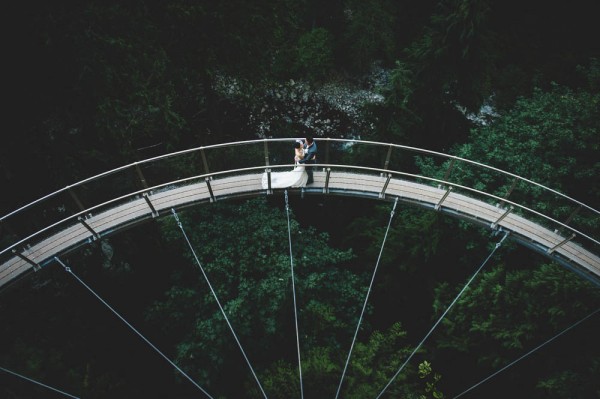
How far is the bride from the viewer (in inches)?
494

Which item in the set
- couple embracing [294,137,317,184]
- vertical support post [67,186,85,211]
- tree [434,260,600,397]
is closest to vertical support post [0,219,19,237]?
vertical support post [67,186,85,211]

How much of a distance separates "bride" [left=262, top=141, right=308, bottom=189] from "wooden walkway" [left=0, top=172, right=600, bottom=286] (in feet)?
1.00

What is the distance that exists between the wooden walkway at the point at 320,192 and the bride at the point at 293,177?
0.30 meters

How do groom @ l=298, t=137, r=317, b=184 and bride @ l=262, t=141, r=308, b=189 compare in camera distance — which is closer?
groom @ l=298, t=137, r=317, b=184

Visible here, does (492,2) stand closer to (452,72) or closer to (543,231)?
(452,72)

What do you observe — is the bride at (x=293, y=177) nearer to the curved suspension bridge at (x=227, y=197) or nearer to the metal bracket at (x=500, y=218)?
the curved suspension bridge at (x=227, y=197)

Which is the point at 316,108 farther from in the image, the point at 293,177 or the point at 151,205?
the point at 151,205

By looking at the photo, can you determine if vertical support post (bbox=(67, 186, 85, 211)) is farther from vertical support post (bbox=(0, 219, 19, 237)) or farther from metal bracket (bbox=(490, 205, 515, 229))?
metal bracket (bbox=(490, 205, 515, 229))

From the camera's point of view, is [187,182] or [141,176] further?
[187,182]

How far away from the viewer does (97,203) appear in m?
12.2

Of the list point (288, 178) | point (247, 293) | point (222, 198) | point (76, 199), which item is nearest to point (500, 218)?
point (288, 178)

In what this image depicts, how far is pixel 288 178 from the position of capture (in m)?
12.8

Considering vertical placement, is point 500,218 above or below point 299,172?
below

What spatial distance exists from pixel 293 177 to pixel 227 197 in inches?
80.4
